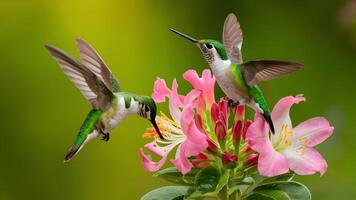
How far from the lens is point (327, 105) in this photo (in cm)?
326

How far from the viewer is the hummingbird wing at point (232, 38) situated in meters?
1.00

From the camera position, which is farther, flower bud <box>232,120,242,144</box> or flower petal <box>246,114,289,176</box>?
flower bud <box>232,120,242,144</box>

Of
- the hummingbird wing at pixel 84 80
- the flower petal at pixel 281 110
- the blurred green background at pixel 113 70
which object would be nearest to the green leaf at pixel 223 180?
the flower petal at pixel 281 110

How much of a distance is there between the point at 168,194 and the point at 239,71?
30 cm

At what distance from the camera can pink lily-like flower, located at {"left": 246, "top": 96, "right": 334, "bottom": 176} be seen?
99 centimetres

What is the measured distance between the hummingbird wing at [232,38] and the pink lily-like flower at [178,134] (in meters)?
0.10

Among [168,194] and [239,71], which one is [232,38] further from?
[168,194]

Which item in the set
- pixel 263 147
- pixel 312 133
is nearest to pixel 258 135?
pixel 263 147

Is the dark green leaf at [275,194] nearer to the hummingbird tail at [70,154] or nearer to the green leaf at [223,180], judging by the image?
the green leaf at [223,180]

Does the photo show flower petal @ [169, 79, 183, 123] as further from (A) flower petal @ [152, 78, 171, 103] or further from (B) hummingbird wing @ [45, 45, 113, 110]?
(B) hummingbird wing @ [45, 45, 113, 110]

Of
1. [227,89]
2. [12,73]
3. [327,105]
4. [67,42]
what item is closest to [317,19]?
[327,105]

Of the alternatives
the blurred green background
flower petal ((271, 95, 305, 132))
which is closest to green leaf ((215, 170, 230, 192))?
flower petal ((271, 95, 305, 132))

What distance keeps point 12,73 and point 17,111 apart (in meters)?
0.19

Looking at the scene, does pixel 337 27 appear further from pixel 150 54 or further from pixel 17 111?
pixel 17 111
